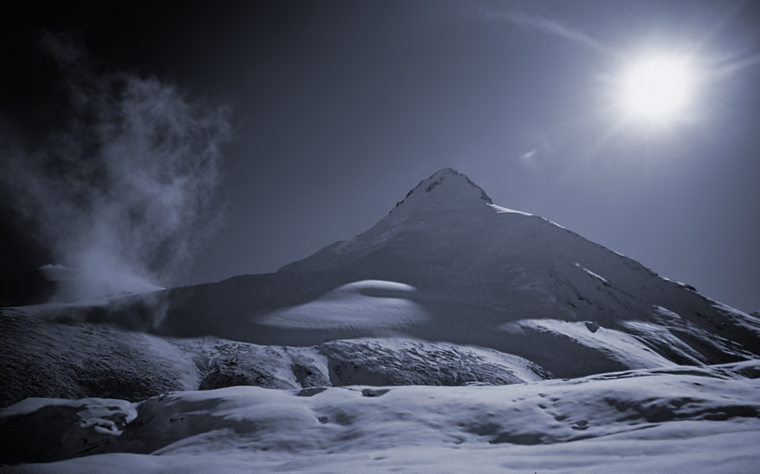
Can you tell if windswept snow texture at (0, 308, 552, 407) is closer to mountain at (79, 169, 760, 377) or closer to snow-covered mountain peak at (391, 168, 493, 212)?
mountain at (79, 169, 760, 377)

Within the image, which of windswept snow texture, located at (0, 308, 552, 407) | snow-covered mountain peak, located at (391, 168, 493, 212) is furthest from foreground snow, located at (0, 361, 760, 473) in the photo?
snow-covered mountain peak, located at (391, 168, 493, 212)

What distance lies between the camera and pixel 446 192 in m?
75.6

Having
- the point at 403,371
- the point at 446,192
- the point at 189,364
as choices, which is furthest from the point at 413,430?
the point at 446,192

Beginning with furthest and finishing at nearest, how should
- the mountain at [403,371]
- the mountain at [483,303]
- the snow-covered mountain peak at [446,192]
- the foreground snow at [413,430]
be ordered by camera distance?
the snow-covered mountain peak at [446,192] < the mountain at [483,303] < the mountain at [403,371] < the foreground snow at [413,430]

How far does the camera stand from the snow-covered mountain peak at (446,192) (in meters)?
72.4

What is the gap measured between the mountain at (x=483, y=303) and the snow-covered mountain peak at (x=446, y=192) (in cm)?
648

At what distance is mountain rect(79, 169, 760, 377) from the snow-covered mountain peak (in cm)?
648

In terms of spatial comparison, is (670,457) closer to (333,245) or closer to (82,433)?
(82,433)

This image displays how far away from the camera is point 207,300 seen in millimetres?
31203

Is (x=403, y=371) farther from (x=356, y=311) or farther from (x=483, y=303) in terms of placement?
(x=483, y=303)

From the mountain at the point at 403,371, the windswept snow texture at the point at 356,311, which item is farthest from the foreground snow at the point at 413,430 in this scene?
the windswept snow texture at the point at 356,311

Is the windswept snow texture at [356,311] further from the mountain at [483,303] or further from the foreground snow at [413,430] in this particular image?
the foreground snow at [413,430]

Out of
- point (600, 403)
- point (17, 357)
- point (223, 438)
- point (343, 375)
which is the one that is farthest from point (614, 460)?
point (17, 357)

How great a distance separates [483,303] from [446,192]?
3910 cm
